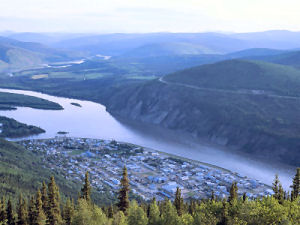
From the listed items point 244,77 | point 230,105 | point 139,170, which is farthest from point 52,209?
point 244,77

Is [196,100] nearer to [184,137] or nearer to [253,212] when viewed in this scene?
[184,137]

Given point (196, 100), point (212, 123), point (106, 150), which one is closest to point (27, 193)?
point (106, 150)

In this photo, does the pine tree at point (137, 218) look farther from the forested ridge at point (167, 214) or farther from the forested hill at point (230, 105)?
the forested hill at point (230, 105)

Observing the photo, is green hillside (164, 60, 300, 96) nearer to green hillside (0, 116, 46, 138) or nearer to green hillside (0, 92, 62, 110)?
green hillside (0, 92, 62, 110)

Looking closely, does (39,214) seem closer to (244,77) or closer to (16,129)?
(16,129)

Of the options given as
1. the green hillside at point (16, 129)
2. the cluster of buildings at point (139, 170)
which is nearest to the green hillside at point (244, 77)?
the cluster of buildings at point (139, 170)

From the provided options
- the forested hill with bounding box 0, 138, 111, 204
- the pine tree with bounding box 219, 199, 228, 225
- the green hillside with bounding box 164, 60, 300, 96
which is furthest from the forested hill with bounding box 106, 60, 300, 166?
the pine tree with bounding box 219, 199, 228, 225
